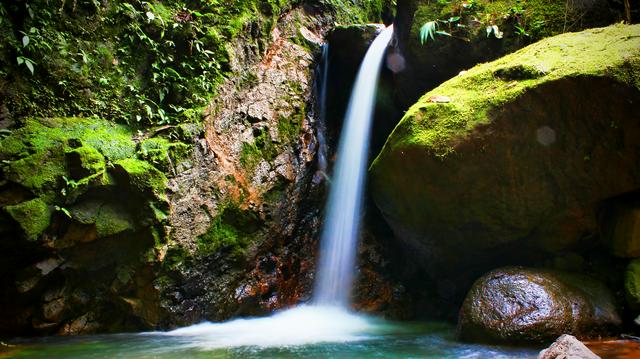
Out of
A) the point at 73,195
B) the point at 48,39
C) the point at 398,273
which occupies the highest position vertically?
the point at 48,39

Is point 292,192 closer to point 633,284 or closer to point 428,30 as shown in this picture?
point 428,30

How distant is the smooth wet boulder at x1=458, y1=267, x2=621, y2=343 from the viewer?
4.41 m

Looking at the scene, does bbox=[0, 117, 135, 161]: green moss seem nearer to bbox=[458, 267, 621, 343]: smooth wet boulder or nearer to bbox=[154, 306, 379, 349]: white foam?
bbox=[154, 306, 379, 349]: white foam

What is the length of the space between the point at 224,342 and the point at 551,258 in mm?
4605

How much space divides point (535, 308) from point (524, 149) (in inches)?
75.8

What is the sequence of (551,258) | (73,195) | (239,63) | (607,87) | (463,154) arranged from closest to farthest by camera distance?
(607,87)
(73,195)
(463,154)
(551,258)
(239,63)

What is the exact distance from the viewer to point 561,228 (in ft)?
17.4

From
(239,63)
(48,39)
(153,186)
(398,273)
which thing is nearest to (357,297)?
(398,273)

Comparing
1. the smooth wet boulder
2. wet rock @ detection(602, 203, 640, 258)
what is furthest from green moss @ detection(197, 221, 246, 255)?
wet rock @ detection(602, 203, 640, 258)

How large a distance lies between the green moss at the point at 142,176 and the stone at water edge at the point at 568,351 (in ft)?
15.3

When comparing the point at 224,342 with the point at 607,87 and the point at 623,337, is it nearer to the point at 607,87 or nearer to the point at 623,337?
the point at 623,337

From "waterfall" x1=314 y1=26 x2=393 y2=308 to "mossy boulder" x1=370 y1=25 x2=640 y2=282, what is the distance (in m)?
1.90

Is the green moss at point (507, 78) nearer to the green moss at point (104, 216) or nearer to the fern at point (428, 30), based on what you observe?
the fern at point (428, 30)

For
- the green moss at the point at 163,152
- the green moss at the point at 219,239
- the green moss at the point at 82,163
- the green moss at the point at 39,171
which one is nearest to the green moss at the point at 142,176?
the green moss at the point at 163,152
